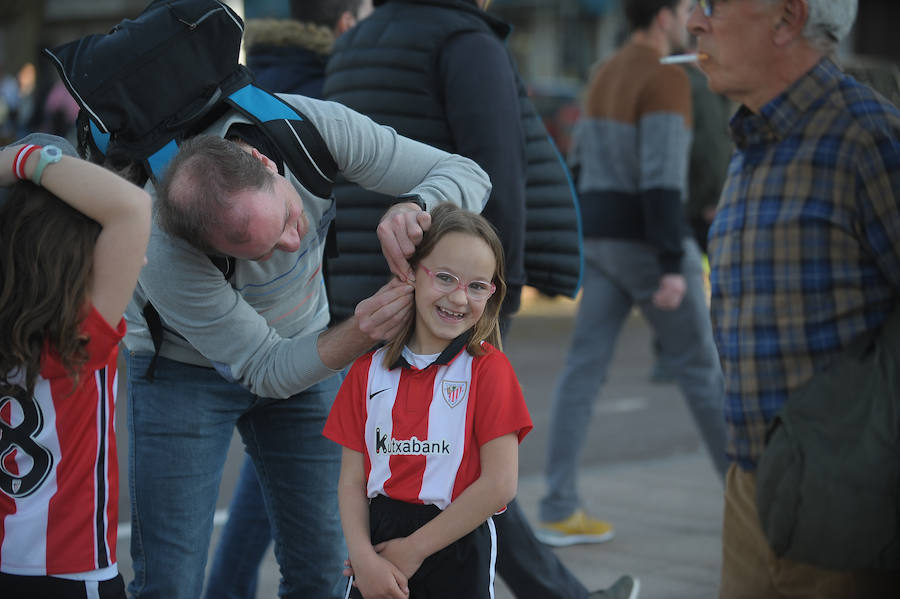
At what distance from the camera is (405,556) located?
2.40m

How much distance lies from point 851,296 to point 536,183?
4.54 feet

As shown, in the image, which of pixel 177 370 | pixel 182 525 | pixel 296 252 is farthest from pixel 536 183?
pixel 182 525

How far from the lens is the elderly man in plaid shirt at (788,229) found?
7.01 ft

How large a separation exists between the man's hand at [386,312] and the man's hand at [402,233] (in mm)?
46

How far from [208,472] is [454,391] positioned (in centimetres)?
76

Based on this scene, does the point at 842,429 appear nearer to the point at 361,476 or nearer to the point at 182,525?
the point at 361,476

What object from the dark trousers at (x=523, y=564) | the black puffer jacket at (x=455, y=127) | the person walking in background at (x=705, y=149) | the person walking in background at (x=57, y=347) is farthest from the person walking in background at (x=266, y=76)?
the person walking in background at (x=705, y=149)

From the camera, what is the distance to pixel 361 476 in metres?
2.52

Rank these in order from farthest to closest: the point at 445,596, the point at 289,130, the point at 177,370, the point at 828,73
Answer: the point at 177,370, the point at 289,130, the point at 445,596, the point at 828,73

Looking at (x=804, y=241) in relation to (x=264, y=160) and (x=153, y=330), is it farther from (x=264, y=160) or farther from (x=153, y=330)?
(x=153, y=330)

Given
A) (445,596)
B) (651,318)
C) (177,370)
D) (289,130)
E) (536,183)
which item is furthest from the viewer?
(651,318)

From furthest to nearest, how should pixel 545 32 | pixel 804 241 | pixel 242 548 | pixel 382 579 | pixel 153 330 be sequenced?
pixel 545 32
pixel 242 548
pixel 153 330
pixel 382 579
pixel 804 241

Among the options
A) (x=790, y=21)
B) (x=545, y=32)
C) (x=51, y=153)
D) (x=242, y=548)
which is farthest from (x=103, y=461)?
(x=545, y=32)

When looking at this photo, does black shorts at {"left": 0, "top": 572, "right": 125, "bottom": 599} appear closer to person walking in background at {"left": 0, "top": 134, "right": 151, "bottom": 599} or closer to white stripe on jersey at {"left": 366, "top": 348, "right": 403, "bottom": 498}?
person walking in background at {"left": 0, "top": 134, "right": 151, "bottom": 599}
